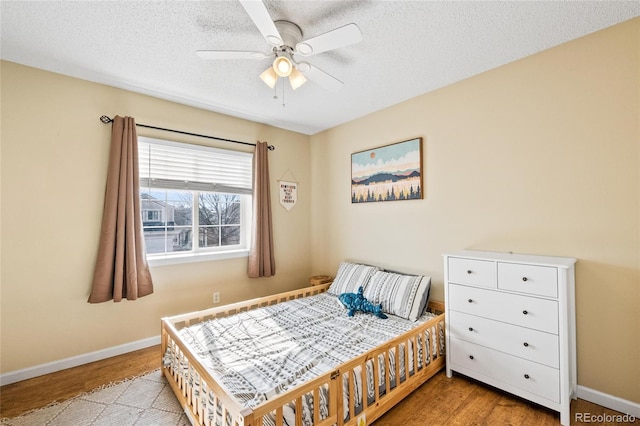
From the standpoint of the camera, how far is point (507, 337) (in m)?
1.93

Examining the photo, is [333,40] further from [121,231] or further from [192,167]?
[121,231]

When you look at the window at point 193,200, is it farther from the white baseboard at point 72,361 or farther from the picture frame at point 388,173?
the picture frame at point 388,173

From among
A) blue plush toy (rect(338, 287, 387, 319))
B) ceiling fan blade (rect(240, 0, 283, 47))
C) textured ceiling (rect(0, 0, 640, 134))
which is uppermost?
textured ceiling (rect(0, 0, 640, 134))

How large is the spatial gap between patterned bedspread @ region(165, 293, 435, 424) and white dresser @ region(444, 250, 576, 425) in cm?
39

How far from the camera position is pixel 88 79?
2492 mm

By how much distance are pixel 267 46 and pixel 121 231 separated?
2.00 meters

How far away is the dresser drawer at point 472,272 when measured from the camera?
6.59ft

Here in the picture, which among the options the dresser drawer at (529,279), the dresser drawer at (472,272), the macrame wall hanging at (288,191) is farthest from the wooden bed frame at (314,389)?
the macrame wall hanging at (288,191)

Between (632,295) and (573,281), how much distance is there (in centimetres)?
28

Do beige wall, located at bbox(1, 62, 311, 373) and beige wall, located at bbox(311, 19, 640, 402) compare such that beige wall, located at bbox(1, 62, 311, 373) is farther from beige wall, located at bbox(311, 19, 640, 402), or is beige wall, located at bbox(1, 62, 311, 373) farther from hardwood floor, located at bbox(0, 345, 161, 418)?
beige wall, located at bbox(311, 19, 640, 402)

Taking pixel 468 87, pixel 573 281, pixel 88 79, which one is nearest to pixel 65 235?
pixel 88 79

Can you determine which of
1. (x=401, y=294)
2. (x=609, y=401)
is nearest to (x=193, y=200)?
(x=401, y=294)

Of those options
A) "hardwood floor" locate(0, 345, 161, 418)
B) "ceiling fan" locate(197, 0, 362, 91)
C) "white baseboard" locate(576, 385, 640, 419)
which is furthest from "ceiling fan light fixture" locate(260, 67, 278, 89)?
"white baseboard" locate(576, 385, 640, 419)

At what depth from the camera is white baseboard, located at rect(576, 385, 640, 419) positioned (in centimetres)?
175
